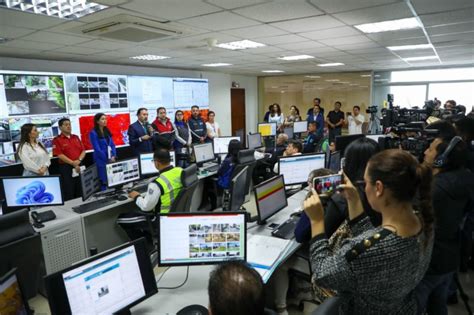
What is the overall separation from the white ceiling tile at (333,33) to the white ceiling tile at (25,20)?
292 centimetres

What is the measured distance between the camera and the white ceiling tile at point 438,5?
9.25 ft

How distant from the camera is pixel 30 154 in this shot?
4188 millimetres

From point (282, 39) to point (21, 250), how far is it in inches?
155

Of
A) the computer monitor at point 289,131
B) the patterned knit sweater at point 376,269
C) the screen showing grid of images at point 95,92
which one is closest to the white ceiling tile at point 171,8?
the patterned knit sweater at point 376,269

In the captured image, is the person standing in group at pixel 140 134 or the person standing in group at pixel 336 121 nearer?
the person standing in group at pixel 140 134

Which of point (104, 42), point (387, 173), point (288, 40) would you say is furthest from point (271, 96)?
point (387, 173)

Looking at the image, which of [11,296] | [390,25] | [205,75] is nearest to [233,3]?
[390,25]

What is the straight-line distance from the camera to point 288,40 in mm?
4520

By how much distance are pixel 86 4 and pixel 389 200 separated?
2.96 m

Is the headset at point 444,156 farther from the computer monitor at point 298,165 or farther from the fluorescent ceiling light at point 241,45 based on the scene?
the fluorescent ceiling light at point 241,45

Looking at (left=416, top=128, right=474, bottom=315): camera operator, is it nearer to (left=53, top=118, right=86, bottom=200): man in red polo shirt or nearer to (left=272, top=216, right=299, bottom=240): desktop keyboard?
(left=272, top=216, right=299, bottom=240): desktop keyboard

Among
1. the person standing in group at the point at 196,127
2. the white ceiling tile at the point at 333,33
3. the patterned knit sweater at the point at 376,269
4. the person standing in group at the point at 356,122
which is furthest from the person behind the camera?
the person standing in group at the point at 356,122

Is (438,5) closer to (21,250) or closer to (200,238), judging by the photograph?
(200,238)

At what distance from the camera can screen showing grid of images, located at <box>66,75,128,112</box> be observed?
5.93 meters
